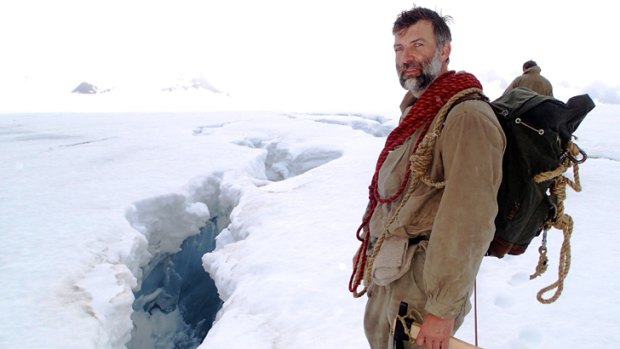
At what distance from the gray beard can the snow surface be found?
6.73ft

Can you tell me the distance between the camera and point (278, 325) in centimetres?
320

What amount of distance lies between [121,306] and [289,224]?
2344mm

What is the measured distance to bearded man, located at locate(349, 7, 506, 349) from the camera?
4.27 feet

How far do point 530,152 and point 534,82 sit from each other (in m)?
2.41

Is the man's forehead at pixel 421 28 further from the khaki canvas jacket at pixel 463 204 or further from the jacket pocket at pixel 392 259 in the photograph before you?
the jacket pocket at pixel 392 259

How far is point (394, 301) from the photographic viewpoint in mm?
1603

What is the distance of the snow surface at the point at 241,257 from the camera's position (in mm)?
3051

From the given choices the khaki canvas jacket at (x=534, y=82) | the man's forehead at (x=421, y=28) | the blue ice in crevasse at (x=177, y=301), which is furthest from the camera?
the blue ice in crevasse at (x=177, y=301)

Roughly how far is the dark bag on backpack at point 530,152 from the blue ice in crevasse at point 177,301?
20.3 feet

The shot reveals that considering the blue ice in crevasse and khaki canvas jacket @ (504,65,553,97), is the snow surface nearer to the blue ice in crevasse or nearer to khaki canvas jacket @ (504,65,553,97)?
the blue ice in crevasse

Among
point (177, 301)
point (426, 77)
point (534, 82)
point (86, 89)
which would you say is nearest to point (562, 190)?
point (426, 77)

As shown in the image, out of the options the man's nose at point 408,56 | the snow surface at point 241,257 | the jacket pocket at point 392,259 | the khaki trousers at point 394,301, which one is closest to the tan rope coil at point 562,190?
the khaki trousers at point 394,301

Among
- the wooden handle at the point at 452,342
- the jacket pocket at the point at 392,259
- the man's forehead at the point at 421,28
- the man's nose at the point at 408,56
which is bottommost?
the wooden handle at the point at 452,342

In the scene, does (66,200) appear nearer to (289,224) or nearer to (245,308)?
(289,224)
